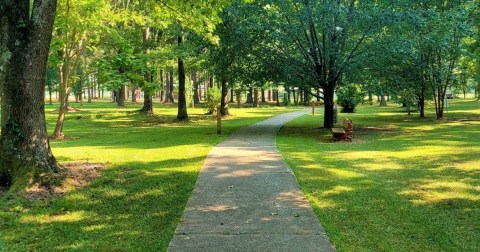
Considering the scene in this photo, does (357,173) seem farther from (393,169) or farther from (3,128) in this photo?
(3,128)

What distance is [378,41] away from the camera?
16234 mm

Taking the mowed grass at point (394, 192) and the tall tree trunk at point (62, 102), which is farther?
the tall tree trunk at point (62, 102)

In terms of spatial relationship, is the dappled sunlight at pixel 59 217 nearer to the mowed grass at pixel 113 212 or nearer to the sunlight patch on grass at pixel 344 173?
the mowed grass at pixel 113 212

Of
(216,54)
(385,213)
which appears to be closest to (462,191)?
(385,213)

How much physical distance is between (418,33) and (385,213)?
497 inches

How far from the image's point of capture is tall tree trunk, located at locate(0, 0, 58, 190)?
7164 mm

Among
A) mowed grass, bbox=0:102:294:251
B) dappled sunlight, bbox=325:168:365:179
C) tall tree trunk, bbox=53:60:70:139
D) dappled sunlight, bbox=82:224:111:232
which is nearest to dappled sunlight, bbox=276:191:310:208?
mowed grass, bbox=0:102:294:251

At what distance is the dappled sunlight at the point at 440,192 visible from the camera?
6638mm

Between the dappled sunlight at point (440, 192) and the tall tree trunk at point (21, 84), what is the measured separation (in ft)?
19.7

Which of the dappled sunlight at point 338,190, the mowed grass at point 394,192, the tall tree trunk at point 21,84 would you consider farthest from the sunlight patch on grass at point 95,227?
the dappled sunlight at point 338,190

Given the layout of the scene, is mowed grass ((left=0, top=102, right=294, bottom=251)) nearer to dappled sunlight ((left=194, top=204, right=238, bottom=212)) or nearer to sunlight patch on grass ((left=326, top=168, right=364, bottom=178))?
dappled sunlight ((left=194, top=204, right=238, bottom=212))

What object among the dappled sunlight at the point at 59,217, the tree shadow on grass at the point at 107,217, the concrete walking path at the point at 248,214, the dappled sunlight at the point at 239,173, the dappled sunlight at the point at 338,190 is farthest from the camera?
the dappled sunlight at the point at 239,173

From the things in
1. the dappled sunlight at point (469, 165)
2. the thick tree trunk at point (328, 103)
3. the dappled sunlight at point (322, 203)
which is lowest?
the dappled sunlight at point (322, 203)

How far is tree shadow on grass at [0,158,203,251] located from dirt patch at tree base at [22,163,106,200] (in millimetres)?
217
